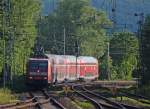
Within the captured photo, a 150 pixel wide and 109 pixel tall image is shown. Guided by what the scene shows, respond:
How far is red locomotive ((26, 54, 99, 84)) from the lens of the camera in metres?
42.2

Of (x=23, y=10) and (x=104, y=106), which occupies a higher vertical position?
(x=23, y=10)

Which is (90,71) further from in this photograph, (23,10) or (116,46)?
(116,46)

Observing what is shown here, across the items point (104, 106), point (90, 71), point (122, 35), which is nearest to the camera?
point (104, 106)

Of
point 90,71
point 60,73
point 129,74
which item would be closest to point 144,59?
point 60,73

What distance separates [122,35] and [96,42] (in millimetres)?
5462

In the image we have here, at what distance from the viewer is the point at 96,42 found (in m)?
90.0

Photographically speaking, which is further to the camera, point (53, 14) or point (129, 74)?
point (53, 14)

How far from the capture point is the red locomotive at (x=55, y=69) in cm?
4222

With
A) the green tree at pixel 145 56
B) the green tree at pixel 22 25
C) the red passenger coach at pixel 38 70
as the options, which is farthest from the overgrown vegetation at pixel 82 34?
the red passenger coach at pixel 38 70

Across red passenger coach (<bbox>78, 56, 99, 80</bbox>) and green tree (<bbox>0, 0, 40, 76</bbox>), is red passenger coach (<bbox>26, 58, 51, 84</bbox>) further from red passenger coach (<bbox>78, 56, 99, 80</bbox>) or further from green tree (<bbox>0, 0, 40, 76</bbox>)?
red passenger coach (<bbox>78, 56, 99, 80</bbox>)

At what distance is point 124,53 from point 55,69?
37661 mm

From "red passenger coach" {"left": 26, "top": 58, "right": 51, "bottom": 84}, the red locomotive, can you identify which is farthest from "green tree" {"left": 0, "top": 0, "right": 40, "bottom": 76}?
"red passenger coach" {"left": 26, "top": 58, "right": 51, "bottom": 84}

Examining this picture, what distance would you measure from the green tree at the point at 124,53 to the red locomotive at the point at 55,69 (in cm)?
1702

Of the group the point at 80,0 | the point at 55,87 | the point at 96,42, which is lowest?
the point at 55,87
